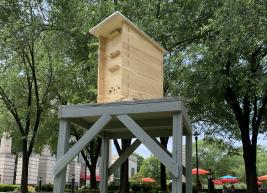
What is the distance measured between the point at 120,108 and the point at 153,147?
970 millimetres

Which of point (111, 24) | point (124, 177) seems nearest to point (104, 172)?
point (111, 24)

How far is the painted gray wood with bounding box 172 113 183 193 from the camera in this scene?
681 cm

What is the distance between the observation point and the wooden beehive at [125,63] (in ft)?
25.8

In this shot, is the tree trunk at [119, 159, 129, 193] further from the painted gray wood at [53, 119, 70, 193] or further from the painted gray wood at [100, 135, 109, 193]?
the painted gray wood at [53, 119, 70, 193]

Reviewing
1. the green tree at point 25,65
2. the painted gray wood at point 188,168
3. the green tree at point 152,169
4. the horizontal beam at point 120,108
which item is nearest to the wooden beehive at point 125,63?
the horizontal beam at point 120,108

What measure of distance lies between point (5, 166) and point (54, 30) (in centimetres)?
3722

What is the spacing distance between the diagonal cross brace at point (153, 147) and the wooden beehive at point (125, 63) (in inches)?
23.8

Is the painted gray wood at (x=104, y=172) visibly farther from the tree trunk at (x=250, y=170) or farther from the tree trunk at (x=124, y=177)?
the tree trunk at (x=250, y=170)

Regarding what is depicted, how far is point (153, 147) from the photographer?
7145 millimetres

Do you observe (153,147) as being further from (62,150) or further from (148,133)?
(148,133)

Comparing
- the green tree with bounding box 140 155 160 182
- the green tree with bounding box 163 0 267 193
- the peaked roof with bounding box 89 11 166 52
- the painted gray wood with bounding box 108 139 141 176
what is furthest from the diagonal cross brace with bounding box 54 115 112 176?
the green tree with bounding box 140 155 160 182

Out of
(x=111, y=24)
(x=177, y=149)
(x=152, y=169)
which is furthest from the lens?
(x=152, y=169)

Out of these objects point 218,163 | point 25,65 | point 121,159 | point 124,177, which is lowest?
point 124,177

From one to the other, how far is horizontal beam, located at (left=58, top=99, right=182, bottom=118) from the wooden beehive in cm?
32
